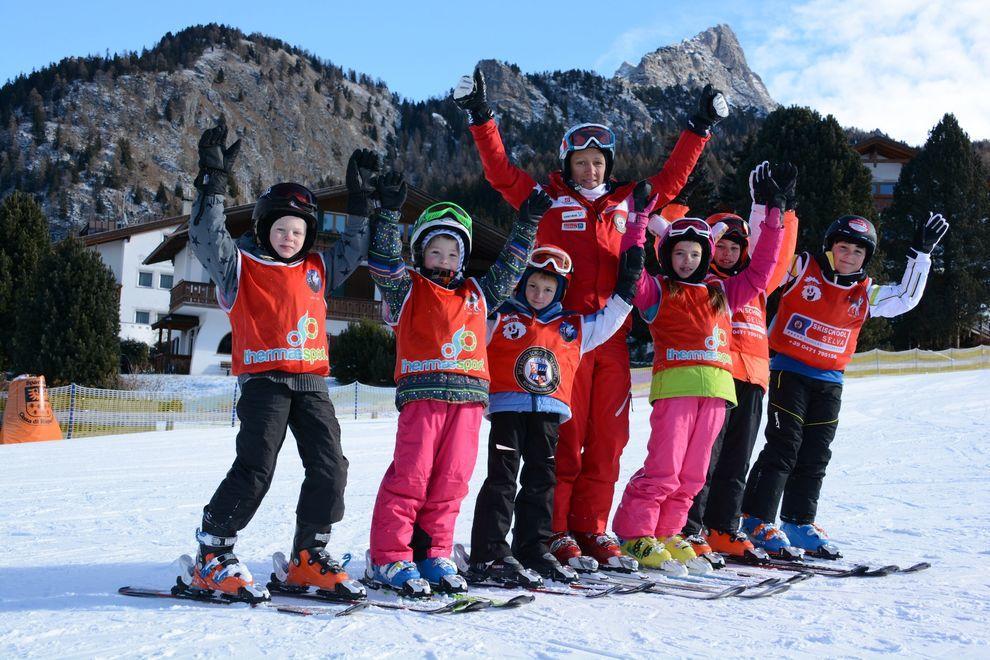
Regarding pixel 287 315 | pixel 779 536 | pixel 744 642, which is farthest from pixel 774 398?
pixel 287 315

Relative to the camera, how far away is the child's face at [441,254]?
4.06 meters

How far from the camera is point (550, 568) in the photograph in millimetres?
4102

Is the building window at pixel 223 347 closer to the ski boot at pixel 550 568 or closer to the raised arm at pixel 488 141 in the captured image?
the raised arm at pixel 488 141

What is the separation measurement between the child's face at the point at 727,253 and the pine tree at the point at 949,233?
29002 mm

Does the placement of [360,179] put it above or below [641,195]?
below

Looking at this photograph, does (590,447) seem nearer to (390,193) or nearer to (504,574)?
(504,574)

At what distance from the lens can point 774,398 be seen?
5.38 meters

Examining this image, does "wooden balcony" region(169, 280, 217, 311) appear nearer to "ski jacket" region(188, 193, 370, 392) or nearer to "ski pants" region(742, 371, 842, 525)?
"ski pants" region(742, 371, 842, 525)

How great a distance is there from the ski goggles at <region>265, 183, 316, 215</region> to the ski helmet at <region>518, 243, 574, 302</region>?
1.10 metres

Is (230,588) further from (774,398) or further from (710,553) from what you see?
(774,398)

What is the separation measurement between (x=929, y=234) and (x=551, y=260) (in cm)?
272

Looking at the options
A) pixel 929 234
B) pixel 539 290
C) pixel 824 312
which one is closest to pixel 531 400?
pixel 539 290

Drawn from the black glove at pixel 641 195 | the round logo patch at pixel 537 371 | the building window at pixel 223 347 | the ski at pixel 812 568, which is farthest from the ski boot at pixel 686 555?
the building window at pixel 223 347

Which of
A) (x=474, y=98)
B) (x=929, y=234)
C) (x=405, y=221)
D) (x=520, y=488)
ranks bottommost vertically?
(x=520, y=488)
